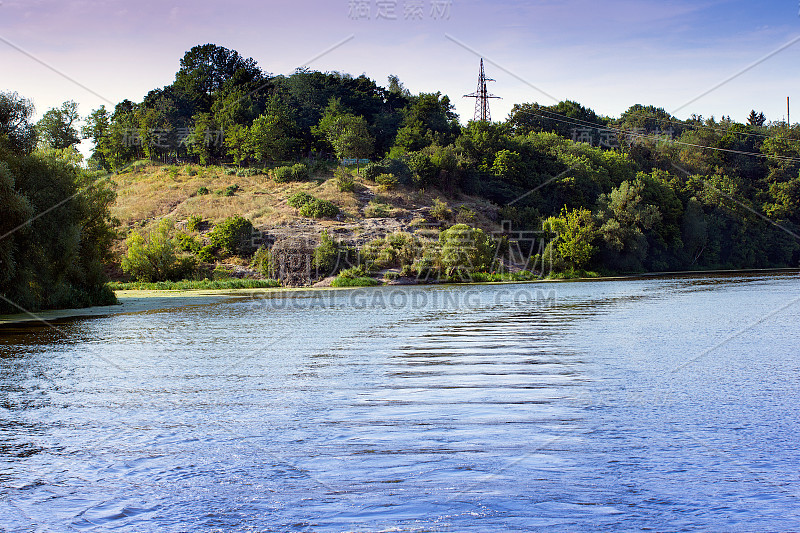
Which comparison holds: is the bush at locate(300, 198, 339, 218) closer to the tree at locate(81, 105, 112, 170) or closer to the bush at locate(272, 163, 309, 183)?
the bush at locate(272, 163, 309, 183)

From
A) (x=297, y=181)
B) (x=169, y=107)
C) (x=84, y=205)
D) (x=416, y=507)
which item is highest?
(x=169, y=107)

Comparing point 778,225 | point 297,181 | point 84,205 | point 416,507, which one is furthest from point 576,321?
point 778,225

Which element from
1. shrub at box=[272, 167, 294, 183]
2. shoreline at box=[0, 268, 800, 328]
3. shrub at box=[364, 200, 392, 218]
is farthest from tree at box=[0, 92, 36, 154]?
shrub at box=[272, 167, 294, 183]

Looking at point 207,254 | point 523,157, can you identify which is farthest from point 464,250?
point 523,157

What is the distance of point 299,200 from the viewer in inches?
2117

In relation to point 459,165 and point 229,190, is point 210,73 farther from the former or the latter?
point 459,165

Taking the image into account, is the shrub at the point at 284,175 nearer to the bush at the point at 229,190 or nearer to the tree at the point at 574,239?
the bush at the point at 229,190

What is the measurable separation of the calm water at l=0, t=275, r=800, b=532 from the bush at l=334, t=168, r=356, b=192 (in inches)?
1566

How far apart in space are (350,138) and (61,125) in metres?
34.5

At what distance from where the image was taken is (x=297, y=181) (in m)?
60.2

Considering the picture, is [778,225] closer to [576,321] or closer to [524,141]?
[524,141]

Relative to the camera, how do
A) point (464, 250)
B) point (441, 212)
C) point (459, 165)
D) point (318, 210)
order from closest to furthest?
point (464, 250), point (318, 210), point (441, 212), point (459, 165)

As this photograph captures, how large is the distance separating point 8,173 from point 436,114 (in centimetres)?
5427

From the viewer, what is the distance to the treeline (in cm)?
2223
